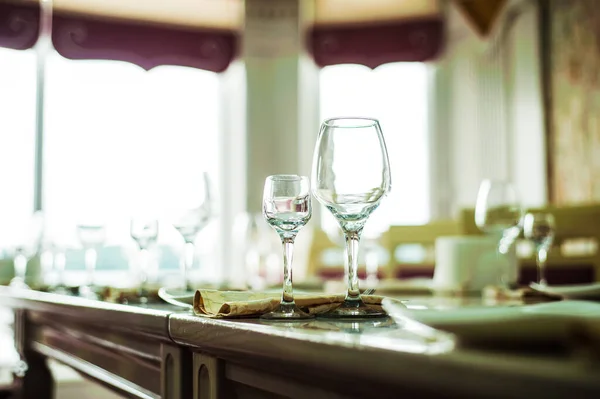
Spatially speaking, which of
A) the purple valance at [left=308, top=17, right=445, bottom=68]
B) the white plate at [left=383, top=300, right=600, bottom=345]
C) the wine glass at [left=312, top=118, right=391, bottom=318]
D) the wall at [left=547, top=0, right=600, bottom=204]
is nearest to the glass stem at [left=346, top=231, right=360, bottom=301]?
the wine glass at [left=312, top=118, right=391, bottom=318]

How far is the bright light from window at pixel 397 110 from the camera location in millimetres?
4871

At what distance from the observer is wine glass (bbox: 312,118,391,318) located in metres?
0.64

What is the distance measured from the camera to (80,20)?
14.6ft

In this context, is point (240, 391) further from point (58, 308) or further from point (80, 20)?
Answer: point (80, 20)

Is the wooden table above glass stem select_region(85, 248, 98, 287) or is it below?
below

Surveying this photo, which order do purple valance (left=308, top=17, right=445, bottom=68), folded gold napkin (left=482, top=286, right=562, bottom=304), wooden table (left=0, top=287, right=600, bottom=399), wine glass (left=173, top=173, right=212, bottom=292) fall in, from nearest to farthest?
1. wooden table (left=0, top=287, right=600, bottom=399)
2. folded gold napkin (left=482, top=286, right=562, bottom=304)
3. wine glass (left=173, top=173, right=212, bottom=292)
4. purple valance (left=308, top=17, right=445, bottom=68)

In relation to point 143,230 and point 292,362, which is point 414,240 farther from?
point 292,362

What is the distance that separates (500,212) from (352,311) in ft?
2.07

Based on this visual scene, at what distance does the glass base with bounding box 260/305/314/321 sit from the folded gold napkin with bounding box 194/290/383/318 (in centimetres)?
1

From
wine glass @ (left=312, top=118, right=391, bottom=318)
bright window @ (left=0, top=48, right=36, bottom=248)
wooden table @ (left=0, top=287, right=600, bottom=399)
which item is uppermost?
bright window @ (left=0, top=48, right=36, bottom=248)

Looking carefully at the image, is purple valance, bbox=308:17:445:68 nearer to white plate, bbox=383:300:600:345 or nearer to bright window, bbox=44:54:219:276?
bright window, bbox=44:54:219:276

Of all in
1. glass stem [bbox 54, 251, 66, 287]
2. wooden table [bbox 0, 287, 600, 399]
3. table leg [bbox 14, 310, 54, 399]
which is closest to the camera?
wooden table [bbox 0, 287, 600, 399]

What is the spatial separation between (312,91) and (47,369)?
352 centimetres

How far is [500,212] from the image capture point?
1.22 metres
